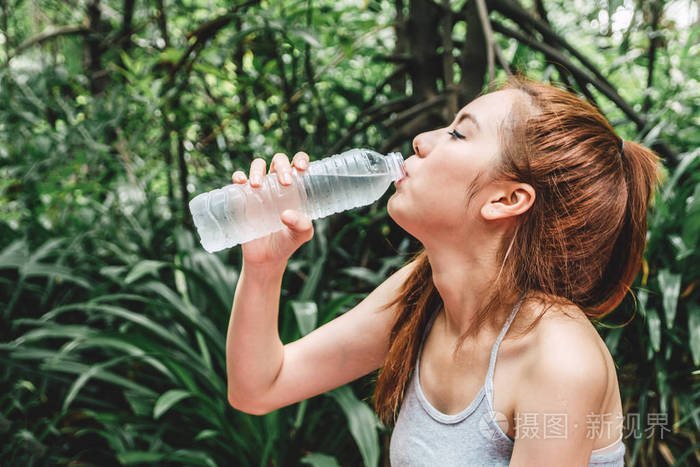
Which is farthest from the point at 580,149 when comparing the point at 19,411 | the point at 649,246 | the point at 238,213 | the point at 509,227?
the point at 19,411

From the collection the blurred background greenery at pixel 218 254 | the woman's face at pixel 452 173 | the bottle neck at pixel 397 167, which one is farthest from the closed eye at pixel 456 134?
the blurred background greenery at pixel 218 254

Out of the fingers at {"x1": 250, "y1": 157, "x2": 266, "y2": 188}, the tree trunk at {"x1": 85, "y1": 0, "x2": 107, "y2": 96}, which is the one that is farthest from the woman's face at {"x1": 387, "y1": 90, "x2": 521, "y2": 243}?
the tree trunk at {"x1": 85, "y1": 0, "x2": 107, "y2": 96}

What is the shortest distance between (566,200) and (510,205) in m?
0.10

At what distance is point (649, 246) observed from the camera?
7.43 ft

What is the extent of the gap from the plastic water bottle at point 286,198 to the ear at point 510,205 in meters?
0.22

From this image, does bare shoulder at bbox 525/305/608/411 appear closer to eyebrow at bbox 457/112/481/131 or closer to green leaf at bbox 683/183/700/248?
eyebrow at bbox 457/112/481/131

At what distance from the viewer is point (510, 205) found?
39.0 inches

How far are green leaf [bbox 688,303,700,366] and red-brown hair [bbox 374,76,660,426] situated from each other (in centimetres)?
103

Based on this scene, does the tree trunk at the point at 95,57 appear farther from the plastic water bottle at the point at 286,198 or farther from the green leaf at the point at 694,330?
the green leaf at the point at 694,330

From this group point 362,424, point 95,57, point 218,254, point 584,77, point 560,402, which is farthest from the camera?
point 95,57

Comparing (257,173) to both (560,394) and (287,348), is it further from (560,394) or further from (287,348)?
(560,394)

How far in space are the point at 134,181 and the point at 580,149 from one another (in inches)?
103

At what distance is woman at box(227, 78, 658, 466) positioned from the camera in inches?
36.4

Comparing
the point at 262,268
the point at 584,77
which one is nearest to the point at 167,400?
the point at 262,268
